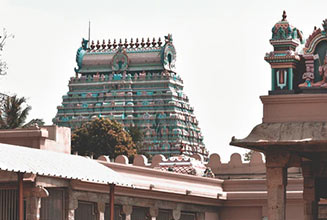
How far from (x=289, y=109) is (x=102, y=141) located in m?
75.8

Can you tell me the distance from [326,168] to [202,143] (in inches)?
5117

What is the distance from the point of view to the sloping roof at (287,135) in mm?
34438

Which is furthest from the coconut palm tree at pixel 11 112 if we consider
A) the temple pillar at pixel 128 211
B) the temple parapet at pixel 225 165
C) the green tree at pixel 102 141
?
the green tree at pixel 102 141

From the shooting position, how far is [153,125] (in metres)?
163

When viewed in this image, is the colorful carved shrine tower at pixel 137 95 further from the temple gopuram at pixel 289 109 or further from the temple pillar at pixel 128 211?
the temple gopuram at pixel 289 109

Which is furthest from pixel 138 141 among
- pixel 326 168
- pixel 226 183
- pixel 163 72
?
pixel 326 168

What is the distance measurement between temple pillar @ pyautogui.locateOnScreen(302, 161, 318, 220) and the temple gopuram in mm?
2269

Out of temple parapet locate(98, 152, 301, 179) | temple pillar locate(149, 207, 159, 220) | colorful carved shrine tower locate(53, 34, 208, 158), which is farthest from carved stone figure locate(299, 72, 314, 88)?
colorful carved shrine tower locate(53, 34, 208, 158)

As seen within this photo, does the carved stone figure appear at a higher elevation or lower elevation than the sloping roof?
higher

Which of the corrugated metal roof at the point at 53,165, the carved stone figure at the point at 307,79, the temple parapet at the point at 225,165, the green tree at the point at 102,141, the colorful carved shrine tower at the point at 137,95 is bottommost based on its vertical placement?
the corrugated metal roof at the point at 53,165

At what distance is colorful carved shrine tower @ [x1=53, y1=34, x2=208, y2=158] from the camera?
162 m

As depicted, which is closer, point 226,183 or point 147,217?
point 147,217

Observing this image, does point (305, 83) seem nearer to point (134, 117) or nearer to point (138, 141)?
point (138, 141)

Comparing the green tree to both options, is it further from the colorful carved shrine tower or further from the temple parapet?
the temple parapet
